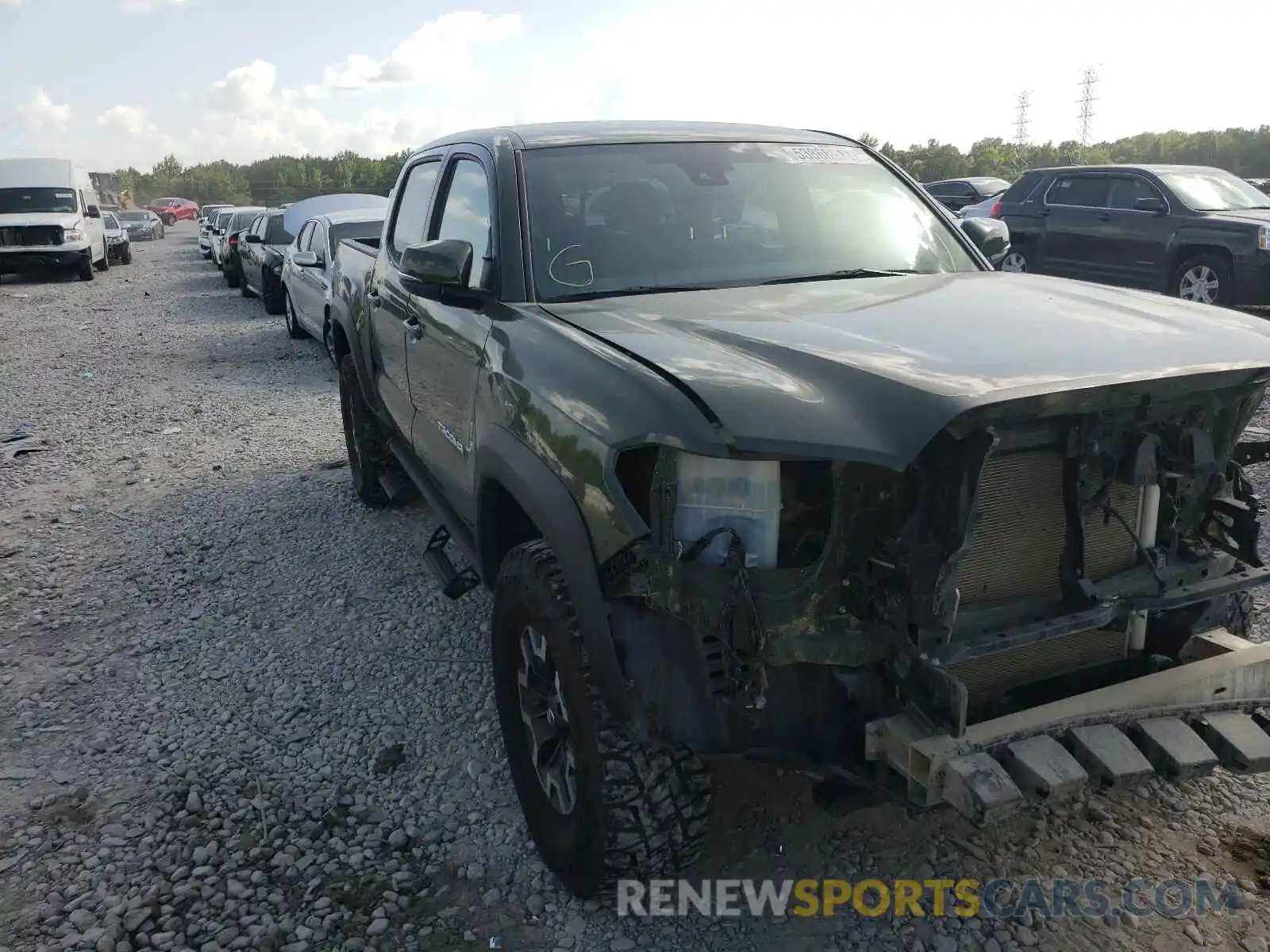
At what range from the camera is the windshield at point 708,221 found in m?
3.31

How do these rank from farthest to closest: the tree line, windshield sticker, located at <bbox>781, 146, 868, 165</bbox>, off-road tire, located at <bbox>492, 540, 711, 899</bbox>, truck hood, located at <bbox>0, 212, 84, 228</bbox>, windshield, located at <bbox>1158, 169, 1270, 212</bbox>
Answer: the tree line
truck hood, located at <bbox>0, 212, 84, 228</bbox>
windshield, located at <bbox>1158, 169, 1270, 212</bbox>
windshield sticker, located at <bbox>781, 146, 868, 165</bbox>
off-road tire, located at <bbox>492, 540, 711, 899</bbox>

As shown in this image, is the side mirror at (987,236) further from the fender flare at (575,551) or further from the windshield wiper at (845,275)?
the fender flare at (575,551)

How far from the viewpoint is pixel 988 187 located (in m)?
A: 19.0

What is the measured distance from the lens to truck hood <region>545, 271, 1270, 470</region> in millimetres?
2033

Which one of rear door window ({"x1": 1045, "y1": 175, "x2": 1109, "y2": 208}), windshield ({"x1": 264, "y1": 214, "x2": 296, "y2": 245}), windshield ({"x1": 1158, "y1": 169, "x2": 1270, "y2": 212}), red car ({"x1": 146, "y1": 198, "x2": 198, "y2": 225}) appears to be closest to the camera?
windshield ({"x1": 1158, "y1": 169, "x2": 1270, "y2": 212})

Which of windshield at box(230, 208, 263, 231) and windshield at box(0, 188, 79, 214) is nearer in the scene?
windshield at box(230, 208, 263, 231)

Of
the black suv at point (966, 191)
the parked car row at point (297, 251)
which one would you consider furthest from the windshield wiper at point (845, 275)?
the black suv at point (966, 191)

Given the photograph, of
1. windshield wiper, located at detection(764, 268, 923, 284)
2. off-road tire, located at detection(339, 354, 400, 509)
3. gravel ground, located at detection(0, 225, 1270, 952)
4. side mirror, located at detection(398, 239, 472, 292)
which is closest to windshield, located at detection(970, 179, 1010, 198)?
off-road tire, located at detection(339, 354, 400, 509)

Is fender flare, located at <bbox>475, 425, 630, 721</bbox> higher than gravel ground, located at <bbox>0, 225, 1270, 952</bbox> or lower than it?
higher

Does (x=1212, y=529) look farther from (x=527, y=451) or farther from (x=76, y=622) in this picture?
(x=76, y=622)

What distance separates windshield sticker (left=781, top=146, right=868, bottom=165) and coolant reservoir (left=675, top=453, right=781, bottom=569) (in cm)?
201

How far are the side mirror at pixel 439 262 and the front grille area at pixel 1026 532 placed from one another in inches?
66.6

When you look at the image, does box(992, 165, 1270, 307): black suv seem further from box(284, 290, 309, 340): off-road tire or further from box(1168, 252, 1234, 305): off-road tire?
box(284, 290, 309, 340): off-road tire

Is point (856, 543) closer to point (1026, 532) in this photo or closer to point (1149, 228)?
point (1026, 532)
